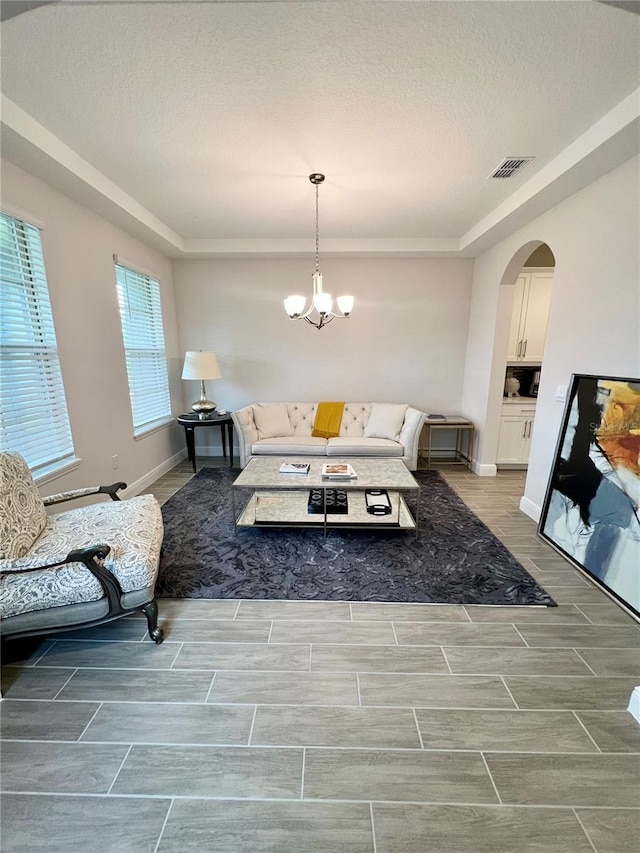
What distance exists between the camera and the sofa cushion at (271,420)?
4.23 m

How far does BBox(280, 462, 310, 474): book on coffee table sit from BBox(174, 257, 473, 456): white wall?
72.7 inches

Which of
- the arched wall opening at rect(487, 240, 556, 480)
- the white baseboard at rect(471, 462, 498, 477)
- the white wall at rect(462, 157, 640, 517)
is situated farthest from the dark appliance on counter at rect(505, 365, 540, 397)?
the white baseboard at rect(471, 462, 498, 477)

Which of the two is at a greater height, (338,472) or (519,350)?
(519,350)

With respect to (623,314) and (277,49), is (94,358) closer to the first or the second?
(277,49)

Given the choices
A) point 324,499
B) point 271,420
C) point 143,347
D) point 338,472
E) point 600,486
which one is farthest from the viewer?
point 271,420

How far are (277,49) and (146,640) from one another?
290cm

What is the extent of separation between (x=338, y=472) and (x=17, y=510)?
2.05 meters

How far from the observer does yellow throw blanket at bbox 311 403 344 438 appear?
432 centimetres

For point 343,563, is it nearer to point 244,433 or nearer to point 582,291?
point 244,433

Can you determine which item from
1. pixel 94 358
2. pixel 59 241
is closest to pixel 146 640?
pixel 94 358

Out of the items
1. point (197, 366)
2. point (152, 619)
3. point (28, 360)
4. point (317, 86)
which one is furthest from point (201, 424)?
point (317, 86)

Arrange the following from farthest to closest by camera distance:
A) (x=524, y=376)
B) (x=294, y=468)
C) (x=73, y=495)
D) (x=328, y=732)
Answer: (x=524, y=376), (x=294, y=468), (x=73, y=495), (x=328, y=732)

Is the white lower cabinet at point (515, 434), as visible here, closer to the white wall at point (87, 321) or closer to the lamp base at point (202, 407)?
the lamp base at point (202, 407)

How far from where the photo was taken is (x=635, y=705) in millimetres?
1400
